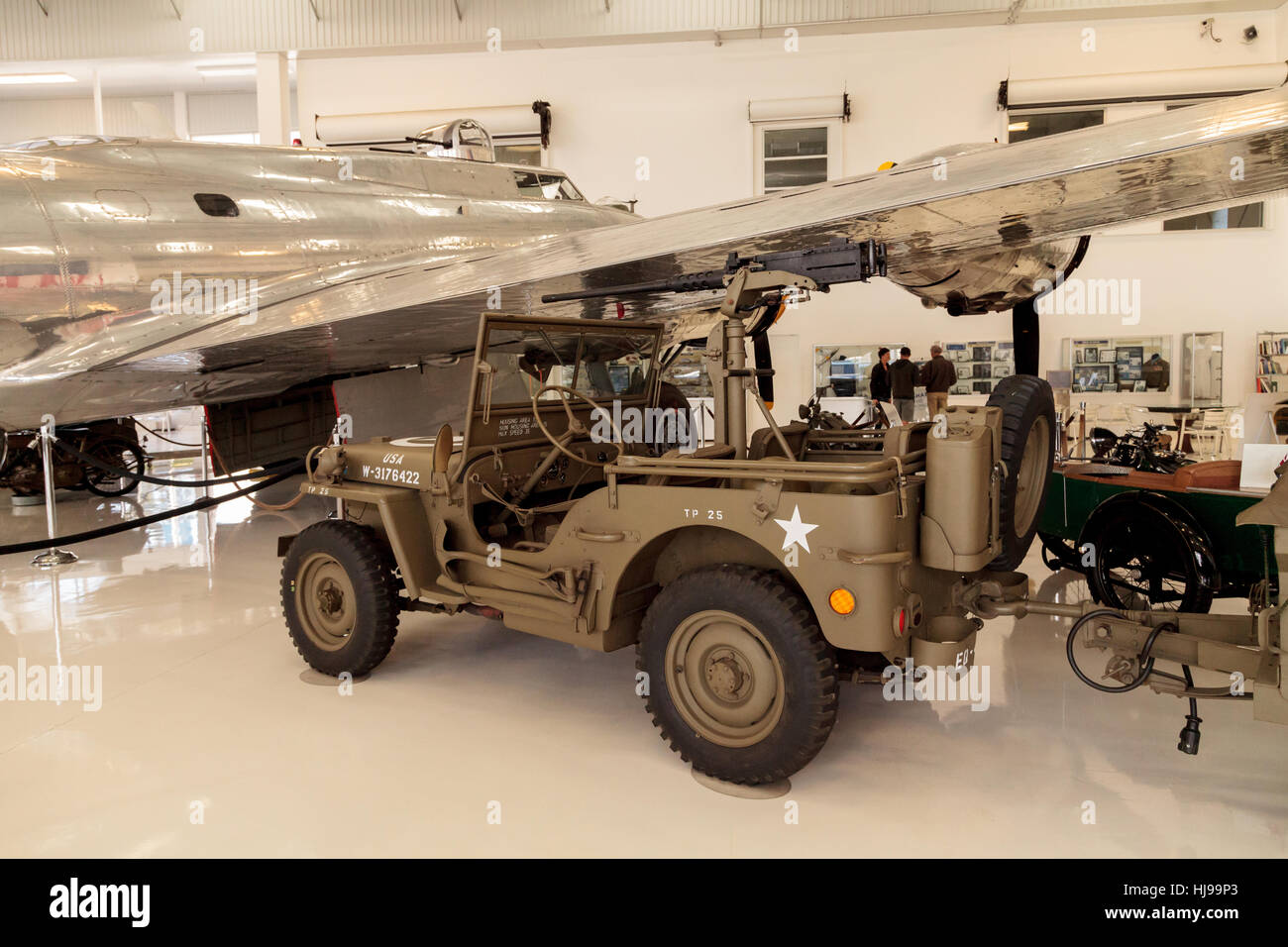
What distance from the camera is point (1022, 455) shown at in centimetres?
345

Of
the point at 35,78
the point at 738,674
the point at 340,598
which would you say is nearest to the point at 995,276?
the point at 738,674

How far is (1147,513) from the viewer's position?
4816mm

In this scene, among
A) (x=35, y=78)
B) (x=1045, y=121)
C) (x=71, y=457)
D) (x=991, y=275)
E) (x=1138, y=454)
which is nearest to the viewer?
(x=1138, y=454)

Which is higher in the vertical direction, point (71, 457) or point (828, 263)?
point (828, 263)

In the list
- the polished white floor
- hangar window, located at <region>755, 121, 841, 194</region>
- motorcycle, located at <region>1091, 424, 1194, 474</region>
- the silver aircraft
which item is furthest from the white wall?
motorcycle, located at <region>1091, 424, 1194, 474</region>

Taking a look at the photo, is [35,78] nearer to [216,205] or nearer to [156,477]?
[156,477]

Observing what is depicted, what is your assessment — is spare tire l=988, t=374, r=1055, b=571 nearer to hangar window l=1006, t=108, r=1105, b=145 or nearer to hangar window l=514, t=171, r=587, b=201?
hangar window l=514, t=171, r=587, b=201

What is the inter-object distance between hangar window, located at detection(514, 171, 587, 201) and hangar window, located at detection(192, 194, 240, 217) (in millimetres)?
3263

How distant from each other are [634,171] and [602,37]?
2363 mm

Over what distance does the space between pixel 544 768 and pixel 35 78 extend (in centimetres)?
2374

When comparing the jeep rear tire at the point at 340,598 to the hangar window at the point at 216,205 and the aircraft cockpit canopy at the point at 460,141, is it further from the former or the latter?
the aircraft cockpit canopy at the point at 460,141

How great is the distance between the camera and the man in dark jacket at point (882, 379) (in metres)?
13.7

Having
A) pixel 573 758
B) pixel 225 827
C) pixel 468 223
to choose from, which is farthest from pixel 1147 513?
pixel 468 223
